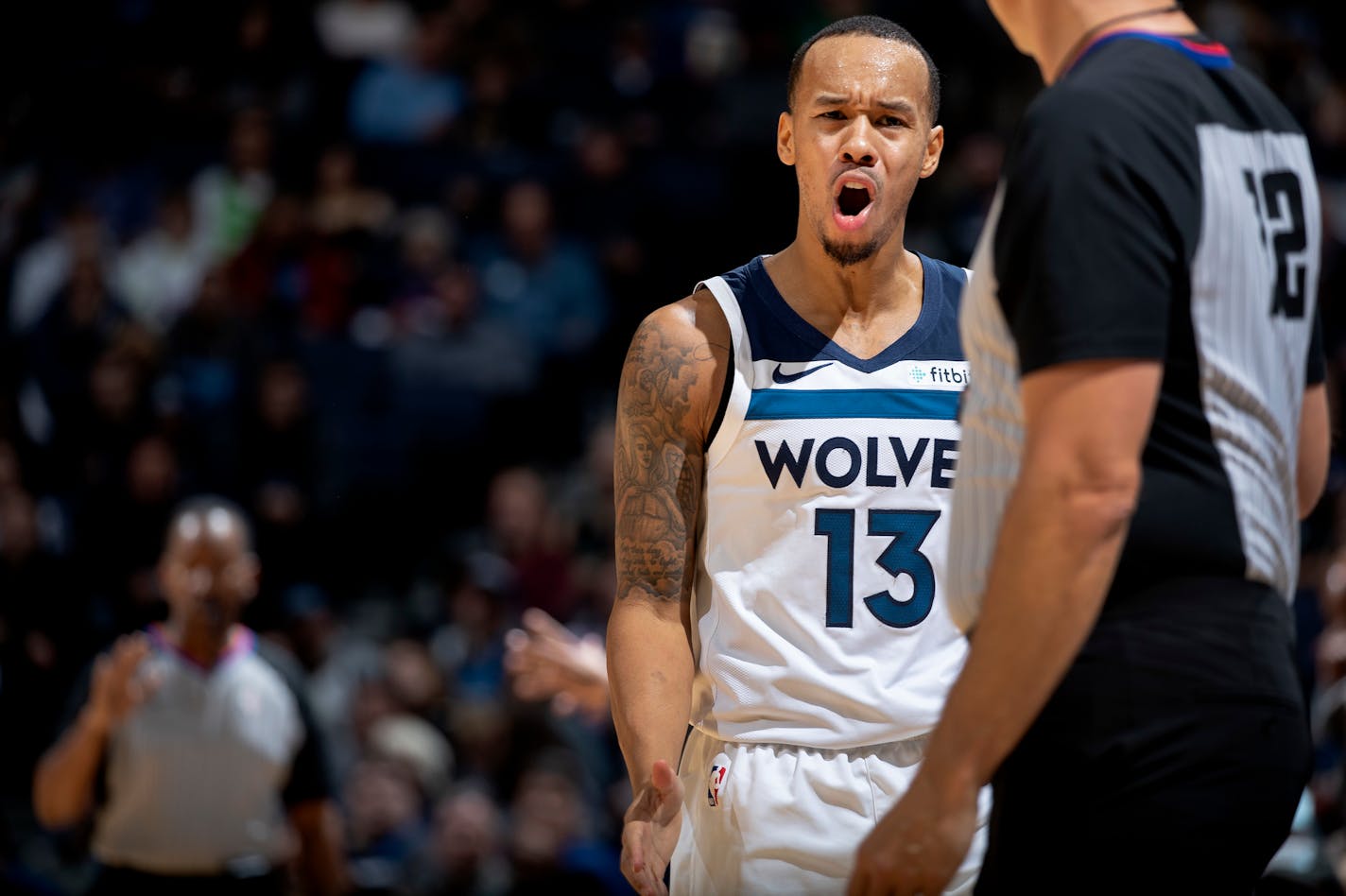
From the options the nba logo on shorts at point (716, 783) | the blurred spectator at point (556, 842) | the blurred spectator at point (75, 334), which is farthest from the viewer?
the blurred spectator at point (75, 334)

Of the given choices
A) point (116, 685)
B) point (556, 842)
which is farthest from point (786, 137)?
point (556, 842)

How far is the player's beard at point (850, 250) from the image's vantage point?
379 centimetres

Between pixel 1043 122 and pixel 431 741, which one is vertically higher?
pixel 1043 122

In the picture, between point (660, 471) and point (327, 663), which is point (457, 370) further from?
point (660, 471)

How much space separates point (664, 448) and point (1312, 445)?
1432 mm

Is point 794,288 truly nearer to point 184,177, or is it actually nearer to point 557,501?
point 557,501

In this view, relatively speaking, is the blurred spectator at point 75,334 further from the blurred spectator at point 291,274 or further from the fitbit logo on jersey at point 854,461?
the fitbit logo on jersey at point 854,461

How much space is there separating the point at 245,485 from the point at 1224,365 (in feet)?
27.7

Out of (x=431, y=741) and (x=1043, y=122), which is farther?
(x=431, y=741)

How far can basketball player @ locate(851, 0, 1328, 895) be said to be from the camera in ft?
7.02

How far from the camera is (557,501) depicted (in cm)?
1045

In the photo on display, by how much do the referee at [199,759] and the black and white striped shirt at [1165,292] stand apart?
5289 mm

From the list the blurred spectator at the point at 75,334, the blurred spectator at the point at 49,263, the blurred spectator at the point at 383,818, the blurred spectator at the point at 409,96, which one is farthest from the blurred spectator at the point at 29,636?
the blurred spectator at the point at 409,96

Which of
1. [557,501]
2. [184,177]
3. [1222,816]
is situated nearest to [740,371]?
[1222,816]
